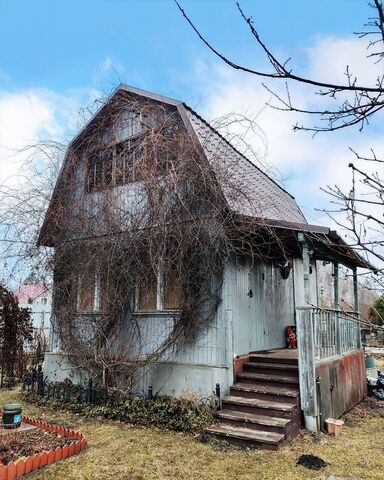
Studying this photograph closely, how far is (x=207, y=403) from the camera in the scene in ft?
22.7

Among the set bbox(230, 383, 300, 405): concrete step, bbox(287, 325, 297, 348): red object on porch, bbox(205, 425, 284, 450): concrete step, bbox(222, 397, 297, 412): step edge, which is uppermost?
bbox(287, 325, 297, 348): red object on porch

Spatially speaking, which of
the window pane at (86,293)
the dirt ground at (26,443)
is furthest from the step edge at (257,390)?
the window pane at (86,293)

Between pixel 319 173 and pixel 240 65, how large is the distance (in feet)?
4.81

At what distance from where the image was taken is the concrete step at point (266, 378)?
6785 mm

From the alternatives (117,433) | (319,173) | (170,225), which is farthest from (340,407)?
(319,173)

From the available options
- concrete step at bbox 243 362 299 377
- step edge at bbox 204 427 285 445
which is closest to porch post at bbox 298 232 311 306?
concrete step at bbox 243 362 299 377

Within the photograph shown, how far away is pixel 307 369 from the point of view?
6.45 meters

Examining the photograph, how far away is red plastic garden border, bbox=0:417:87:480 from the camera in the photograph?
175 inches

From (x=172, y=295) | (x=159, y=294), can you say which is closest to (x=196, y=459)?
(x=172, y=295)

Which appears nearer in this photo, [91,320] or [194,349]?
[194,349]

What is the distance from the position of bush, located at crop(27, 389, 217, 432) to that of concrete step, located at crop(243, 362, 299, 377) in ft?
3.18

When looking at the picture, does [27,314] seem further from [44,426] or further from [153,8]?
[153,8]

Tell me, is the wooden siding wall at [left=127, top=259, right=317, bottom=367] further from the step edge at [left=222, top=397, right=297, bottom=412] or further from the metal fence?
the metal fence

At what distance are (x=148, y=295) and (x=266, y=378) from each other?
2791mm
